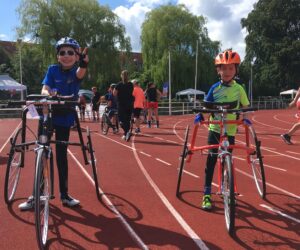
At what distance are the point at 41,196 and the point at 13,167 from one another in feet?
5.56

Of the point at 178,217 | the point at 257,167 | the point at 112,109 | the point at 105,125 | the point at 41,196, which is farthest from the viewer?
the point at 112,109

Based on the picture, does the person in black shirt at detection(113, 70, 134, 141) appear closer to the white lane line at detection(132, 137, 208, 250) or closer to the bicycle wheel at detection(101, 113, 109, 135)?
the bicycle wheel at detection(101, 113, 109, 135)

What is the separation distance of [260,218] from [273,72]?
53109mm

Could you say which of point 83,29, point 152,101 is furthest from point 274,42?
point 152,101

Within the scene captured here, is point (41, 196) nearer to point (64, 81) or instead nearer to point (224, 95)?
point (64, 81)

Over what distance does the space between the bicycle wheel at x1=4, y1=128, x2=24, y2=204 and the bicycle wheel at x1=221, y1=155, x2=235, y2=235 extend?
228 centimetres

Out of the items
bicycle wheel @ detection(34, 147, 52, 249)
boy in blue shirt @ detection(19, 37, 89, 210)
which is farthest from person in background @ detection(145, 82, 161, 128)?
bicycle wheel @ detection(34, 147, 52, 249)

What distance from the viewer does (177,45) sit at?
46875 mm

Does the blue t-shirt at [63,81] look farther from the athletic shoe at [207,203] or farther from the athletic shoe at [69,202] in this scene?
the athletic shoe at [207,203]

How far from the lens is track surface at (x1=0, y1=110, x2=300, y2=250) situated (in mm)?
4395

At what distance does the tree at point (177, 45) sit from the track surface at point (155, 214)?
38.2 metres

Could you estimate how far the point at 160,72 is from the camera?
46.6 metres

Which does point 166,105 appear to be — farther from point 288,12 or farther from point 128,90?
point 288,12

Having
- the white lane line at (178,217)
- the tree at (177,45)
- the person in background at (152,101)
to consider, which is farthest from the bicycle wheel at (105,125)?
the tree at (177,45)
